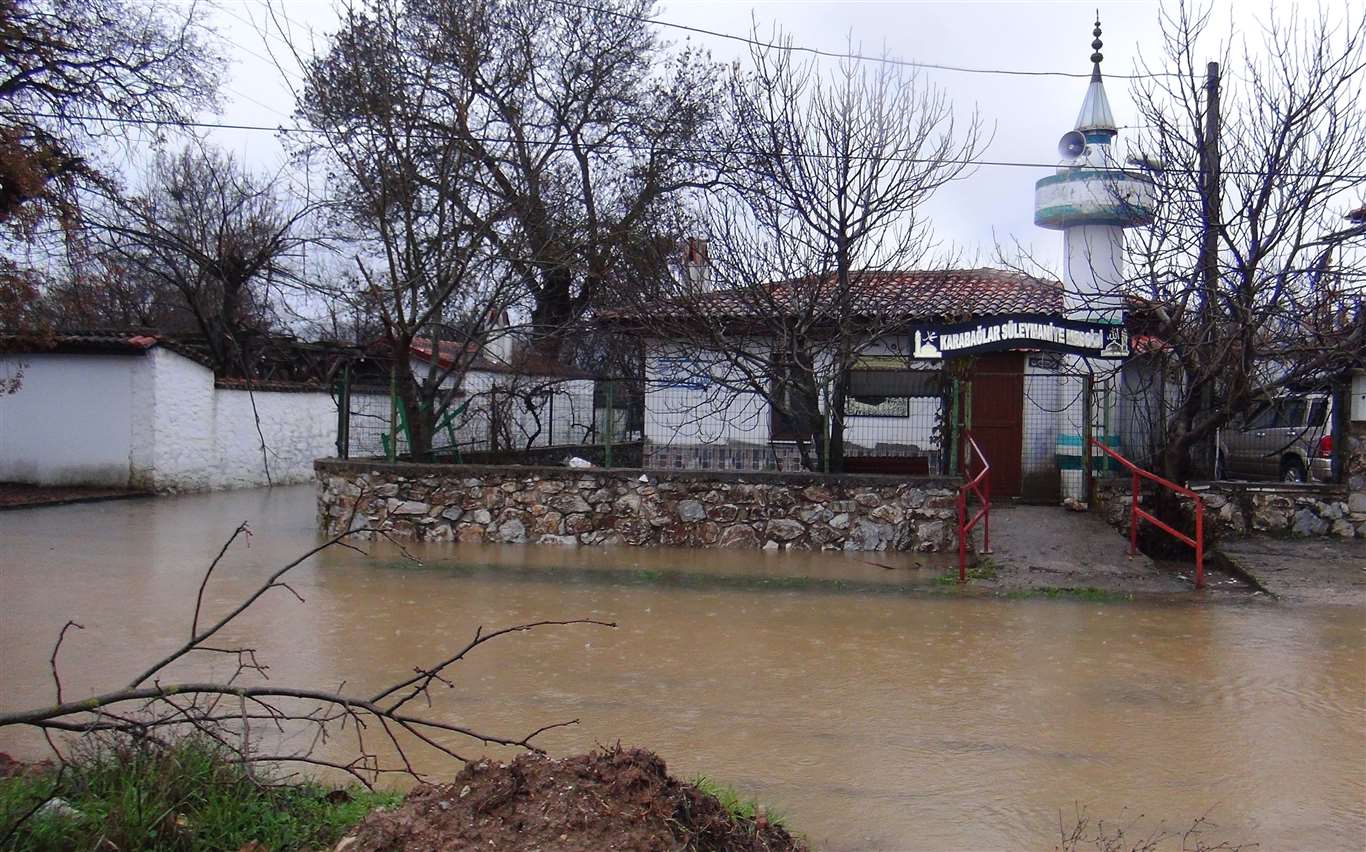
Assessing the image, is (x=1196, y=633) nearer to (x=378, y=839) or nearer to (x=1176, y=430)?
(x=1176, y=430)

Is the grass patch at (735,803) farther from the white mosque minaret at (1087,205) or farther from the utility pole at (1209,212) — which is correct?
the white mosque minaret at (1087,205)

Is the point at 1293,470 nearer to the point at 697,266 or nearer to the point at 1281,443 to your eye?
the point at 1281,443

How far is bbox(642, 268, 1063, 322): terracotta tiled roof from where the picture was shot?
545 inches

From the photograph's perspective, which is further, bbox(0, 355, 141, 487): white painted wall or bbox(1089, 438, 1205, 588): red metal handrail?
bbox(0, 355, 141, 487): white painted wall

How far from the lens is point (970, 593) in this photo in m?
10.4

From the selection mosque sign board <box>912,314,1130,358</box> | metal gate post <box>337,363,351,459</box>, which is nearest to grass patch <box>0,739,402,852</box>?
metal gate post <box>337,363,351,459</box>

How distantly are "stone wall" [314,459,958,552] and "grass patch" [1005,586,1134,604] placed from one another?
217 centimetres

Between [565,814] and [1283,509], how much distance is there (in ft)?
41.0

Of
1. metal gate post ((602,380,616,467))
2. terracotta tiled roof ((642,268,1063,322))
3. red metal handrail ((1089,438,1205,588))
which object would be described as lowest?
red metal handrail ((1089,438,1205,588))

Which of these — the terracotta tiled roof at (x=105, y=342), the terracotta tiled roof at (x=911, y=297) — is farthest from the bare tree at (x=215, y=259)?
the terracotta tiled roof at (x=911, y=297)

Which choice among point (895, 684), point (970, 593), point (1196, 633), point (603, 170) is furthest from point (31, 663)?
point (603, 170)

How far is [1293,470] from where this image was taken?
18.5 metres

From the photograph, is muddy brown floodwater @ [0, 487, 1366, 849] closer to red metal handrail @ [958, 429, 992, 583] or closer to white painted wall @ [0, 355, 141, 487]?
red metal handrail @ [958, 429, 992, 583]

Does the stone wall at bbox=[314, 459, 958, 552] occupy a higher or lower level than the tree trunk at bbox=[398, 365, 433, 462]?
lower
